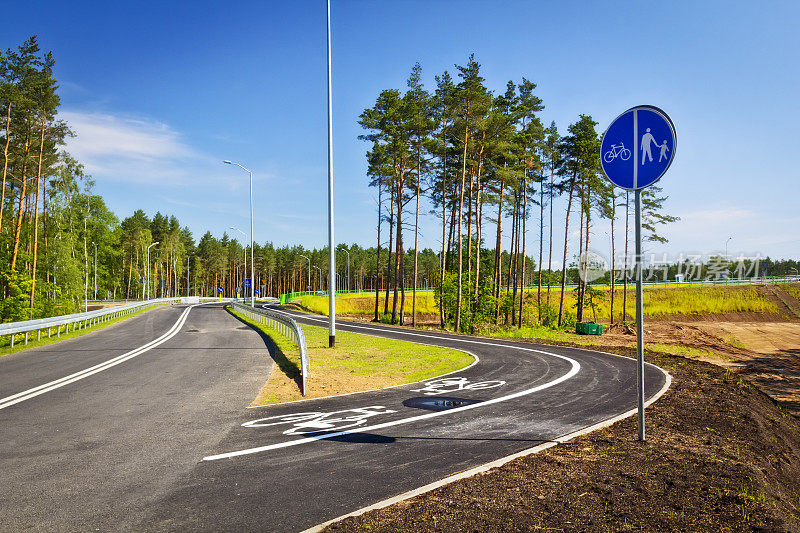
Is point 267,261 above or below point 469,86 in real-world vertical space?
below

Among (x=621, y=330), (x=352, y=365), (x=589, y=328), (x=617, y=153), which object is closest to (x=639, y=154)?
(x=617, y=153)

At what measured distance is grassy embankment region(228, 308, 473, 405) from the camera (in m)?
10.1

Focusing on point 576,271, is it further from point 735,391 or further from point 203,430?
point 203,430

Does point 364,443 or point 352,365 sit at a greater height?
point 364,443

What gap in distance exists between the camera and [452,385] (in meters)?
10.7

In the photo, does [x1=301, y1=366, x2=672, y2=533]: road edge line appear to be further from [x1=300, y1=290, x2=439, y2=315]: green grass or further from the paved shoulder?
[x1=300, y1=290, x2=439, y2=315]: green grass

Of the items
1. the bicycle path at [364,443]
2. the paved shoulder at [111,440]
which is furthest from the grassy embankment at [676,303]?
the paved shoulder at [111,440]

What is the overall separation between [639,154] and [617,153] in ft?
0.94

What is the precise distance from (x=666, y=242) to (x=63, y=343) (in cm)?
4532

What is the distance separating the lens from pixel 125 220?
105m

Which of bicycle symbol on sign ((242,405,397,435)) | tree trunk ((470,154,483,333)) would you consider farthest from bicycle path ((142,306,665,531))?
tree trunk ((470,154,483,333))

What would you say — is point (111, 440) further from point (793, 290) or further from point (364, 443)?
point (793, 290)

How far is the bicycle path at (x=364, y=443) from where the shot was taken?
13.8ft

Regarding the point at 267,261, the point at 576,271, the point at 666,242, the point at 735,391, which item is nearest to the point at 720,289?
the point at 666,242
